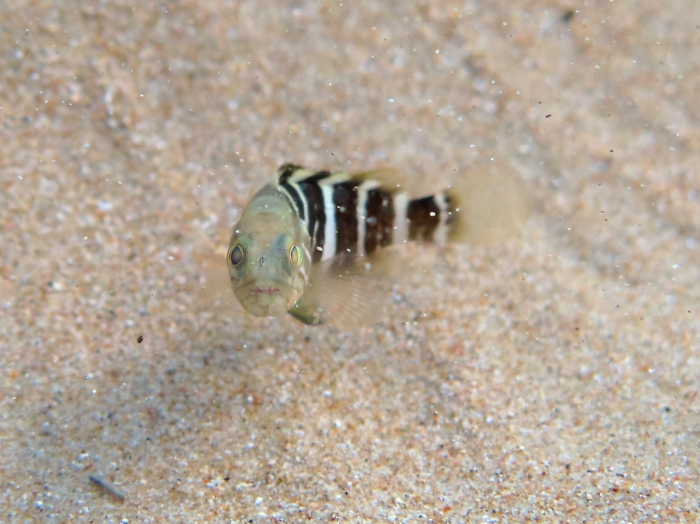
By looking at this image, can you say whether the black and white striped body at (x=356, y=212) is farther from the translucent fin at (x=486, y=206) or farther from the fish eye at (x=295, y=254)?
the fish eye at (x=295, y=254)

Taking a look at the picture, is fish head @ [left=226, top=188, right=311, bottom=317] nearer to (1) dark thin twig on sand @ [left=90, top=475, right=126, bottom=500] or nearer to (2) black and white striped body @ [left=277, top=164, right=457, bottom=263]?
(2) black and white striped body @ [left=277, top=164, right=457, bottom=263]

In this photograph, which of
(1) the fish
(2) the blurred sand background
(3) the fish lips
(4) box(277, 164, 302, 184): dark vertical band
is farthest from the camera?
(4) box(277, 164, 302, 184): dark vertical band

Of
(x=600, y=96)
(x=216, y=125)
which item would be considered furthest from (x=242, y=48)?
(x=600, y=96)

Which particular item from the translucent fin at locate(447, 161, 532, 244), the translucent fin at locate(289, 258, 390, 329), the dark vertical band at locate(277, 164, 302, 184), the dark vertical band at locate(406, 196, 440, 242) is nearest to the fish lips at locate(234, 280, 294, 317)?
the translucent fin at locate(289, 258, 390, 329)

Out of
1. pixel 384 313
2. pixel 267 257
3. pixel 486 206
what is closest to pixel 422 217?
pixel 486 206

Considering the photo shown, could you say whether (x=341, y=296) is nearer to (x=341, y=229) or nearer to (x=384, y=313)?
(x=341, y=229)

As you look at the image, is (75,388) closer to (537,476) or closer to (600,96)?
(537,476)

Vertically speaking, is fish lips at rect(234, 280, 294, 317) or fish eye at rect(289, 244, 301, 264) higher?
fish eye at rect(289, 244, 301, 264)
